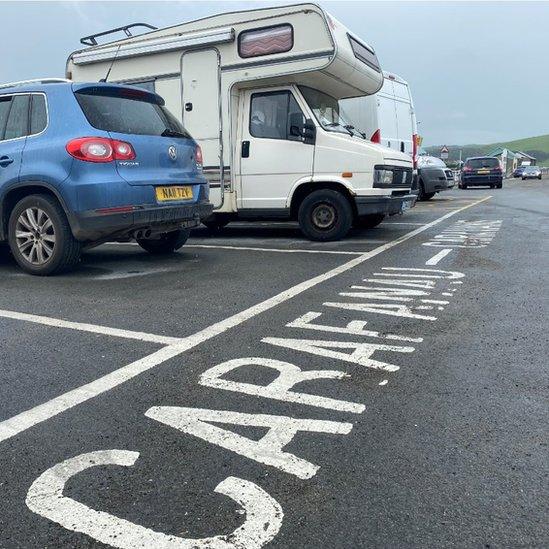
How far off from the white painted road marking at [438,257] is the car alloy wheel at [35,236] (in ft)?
13.3

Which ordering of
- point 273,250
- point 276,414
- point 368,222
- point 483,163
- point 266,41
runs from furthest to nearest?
1. point 483,163
2. point 368,222
3. point 266,41
4. point 273,250
5. point 276,414

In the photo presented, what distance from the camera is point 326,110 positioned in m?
8.67

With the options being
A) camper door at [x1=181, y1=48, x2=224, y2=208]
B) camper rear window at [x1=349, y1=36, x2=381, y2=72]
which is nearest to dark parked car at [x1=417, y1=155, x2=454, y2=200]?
camper rear window at [x1=349, y1=36, x2=381, y2=72]

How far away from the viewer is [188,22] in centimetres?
865

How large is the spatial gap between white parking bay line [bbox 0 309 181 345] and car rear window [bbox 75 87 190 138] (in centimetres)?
208

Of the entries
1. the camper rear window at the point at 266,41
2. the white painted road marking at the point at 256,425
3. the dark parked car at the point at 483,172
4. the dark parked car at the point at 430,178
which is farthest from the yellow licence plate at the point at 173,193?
the dark parked car at the point at 483,172

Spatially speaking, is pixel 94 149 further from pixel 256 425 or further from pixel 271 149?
pixel 256 425

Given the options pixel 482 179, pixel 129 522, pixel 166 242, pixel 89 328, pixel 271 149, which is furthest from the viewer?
pixel 482 179

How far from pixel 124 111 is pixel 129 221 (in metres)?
1.19

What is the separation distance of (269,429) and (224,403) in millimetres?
357

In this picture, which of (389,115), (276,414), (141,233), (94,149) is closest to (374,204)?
(141,233)

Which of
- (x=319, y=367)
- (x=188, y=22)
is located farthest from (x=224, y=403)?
(x=188, y=22)

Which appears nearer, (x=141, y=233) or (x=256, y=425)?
(x=256, y=425)

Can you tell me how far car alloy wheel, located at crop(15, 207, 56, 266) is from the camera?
6047 millimetres
